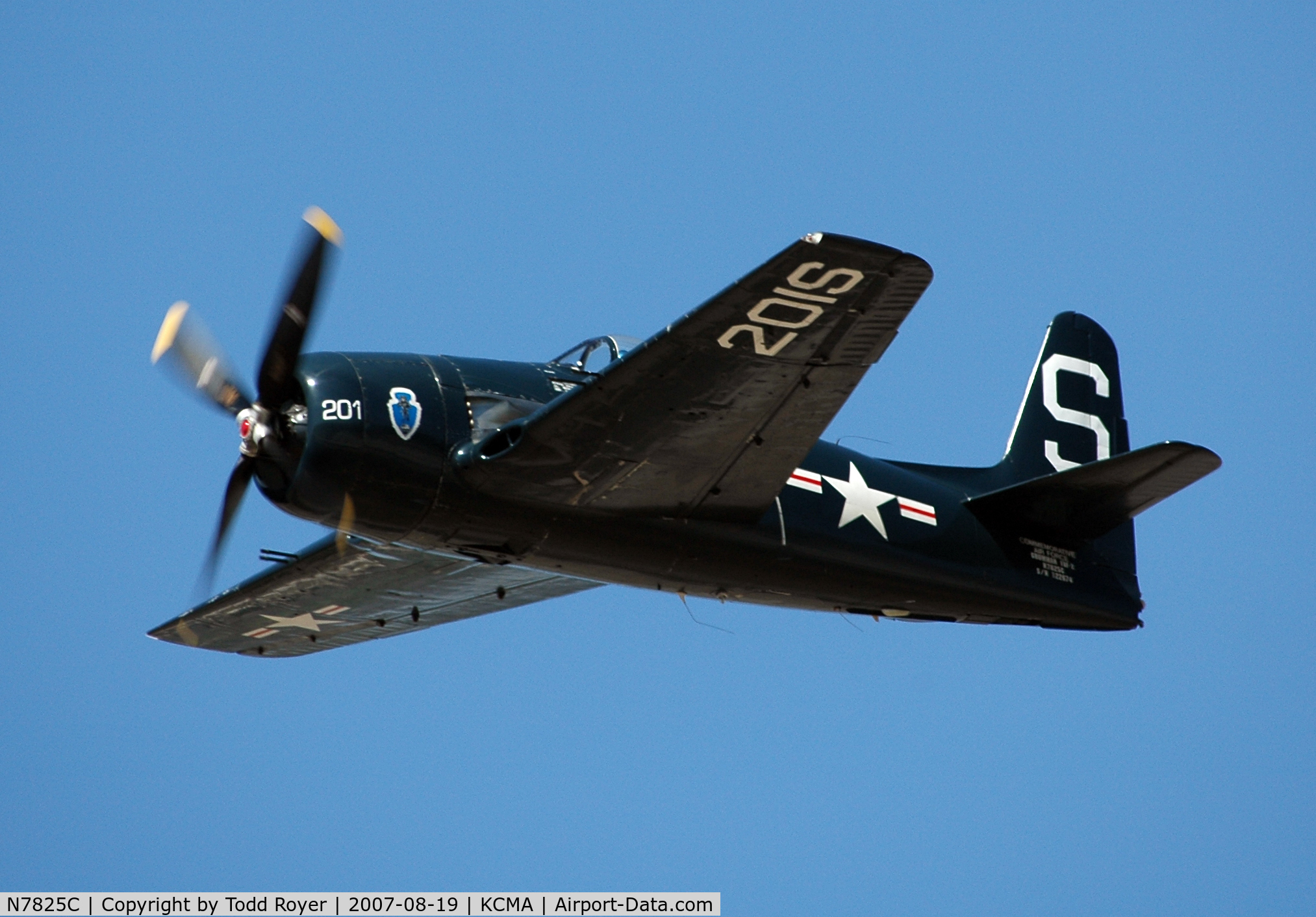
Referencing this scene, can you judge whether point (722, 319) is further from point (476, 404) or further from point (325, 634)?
point (325, 634)

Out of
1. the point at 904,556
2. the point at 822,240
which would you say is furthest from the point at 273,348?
the point at 904,556

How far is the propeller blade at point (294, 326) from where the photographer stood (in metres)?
11.2

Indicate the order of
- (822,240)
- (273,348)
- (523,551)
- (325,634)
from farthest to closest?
(325,634) → (523,551) → (273,348) → (822,240)

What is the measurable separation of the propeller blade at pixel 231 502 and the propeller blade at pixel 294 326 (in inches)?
22.2

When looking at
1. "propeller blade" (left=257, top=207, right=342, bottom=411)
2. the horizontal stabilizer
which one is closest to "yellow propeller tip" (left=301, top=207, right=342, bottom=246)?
"propeller blade" (left=257, top=207, right=342, bottom=411)

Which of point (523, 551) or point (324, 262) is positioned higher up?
point (324, 262)

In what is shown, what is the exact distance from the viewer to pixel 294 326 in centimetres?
1124

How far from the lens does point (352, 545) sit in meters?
14.4

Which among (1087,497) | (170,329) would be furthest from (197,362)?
(1087,497)

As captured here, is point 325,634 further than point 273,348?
Yes

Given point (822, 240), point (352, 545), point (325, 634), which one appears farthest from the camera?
point (325, 634)

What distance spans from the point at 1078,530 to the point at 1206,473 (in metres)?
1.62

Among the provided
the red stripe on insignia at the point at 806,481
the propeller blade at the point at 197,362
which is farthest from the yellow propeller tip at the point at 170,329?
the red stripe on insignia at the point at 806,481

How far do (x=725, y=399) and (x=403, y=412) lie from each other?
89.7 inches
